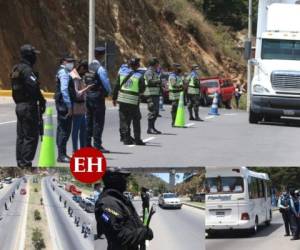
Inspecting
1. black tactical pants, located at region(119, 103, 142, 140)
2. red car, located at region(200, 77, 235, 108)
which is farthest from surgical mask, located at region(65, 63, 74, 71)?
red car, located at region(200, 77, 235, 108)

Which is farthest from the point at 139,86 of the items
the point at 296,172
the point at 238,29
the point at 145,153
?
the point at 238,29

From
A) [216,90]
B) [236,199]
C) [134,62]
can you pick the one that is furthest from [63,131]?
[216,90]

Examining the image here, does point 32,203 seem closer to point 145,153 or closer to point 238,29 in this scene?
point 145,153

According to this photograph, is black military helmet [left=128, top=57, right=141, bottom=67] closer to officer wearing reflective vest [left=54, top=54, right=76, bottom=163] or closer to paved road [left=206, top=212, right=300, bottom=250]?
officer wearing reflective vest [left=54, top=54, right=76, bottom=163]

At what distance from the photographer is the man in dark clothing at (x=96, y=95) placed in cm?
1323

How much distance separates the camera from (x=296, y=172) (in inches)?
320

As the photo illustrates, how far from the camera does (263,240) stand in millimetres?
8133

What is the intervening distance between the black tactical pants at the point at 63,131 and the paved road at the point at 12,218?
4336mm

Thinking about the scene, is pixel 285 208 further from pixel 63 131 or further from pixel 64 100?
pixel 63 131

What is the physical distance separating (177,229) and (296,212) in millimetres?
1368

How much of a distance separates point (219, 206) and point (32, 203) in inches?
68.4

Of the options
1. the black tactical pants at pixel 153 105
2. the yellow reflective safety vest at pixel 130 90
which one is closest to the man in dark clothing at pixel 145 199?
the yellow reflective safety vest at pixel 130 90

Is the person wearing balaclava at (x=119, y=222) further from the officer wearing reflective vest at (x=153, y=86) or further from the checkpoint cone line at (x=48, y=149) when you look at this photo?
the officer wearing reflective vest at (x=153, y=86)

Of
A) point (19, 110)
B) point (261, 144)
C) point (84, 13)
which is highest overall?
point (84, 13)
